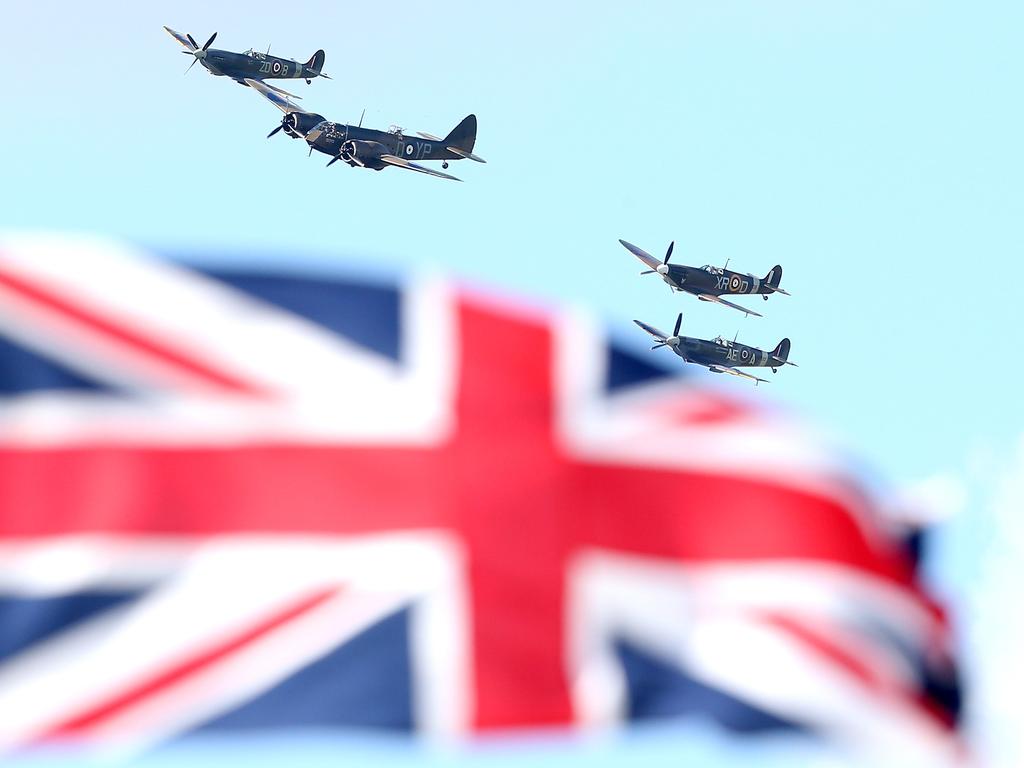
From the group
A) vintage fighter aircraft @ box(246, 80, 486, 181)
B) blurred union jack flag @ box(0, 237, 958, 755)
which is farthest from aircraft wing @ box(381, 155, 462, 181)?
blurred union jack flag @ box(0, 237, 958, 755)

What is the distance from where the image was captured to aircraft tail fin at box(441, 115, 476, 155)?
93250mm

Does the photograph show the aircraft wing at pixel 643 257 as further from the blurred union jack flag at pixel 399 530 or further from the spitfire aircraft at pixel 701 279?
the blurred union jack flag at pixel 399 530

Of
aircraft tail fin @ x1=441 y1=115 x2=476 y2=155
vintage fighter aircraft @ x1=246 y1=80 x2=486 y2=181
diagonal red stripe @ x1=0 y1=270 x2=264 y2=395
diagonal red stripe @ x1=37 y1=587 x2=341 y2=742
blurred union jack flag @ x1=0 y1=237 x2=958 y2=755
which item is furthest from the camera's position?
aircraft tail fin @ x1=441 y1=115 x2=476 y2=155

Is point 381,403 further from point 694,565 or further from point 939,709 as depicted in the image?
point 939,709

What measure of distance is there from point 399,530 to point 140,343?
1.84m

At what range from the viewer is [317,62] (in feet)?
310

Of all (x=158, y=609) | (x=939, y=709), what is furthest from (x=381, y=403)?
(x=939, y=709)

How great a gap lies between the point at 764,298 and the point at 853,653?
90215mm

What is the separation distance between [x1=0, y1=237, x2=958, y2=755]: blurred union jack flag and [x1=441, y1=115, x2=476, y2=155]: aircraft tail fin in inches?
3200

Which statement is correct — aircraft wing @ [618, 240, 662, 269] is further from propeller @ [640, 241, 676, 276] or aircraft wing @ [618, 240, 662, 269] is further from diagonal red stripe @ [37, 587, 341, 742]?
diagonal red stripe @ [37, 587, 341, 742]

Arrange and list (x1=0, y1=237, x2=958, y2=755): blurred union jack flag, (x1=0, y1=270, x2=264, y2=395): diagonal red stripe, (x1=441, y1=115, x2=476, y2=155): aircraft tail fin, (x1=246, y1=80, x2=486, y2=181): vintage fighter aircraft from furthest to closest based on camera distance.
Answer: (x1=441, y1=115, x2=476, y2=155): aircraft tail fin
(x1=246, y1=80, x2=486, y2=181): vintage fighter aircraft
(x1=0, y1=270, x2=264, y2=395): diagonal red stripe
(x1=0, y1=237, x2=958, y2=755): blurred union jack flag

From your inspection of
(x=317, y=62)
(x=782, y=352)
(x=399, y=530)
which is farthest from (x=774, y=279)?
→ (x=399, y=530)

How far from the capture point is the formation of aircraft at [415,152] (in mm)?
83812

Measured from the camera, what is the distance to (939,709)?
1200cm
